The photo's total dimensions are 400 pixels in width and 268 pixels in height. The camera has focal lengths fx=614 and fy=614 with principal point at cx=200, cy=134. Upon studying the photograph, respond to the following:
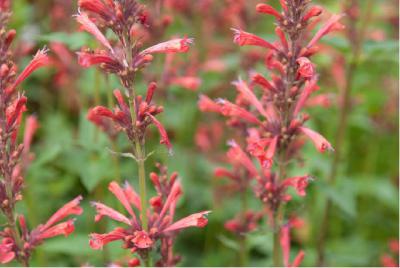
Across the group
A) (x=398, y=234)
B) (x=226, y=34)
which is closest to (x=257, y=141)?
(x=398, y=234)

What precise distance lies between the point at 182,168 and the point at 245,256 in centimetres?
159

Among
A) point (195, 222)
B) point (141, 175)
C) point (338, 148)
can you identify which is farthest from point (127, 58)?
point (338, 148)

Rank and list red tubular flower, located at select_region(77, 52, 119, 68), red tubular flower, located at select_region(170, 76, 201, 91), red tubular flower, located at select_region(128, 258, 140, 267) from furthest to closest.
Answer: red tubular flower, located at select_region(170, 76, 201, 91)
red tubular flower, located at select_region(128, 258, 140, 267)
red tubular flower, located at select_region(77, 52, 119, 68)

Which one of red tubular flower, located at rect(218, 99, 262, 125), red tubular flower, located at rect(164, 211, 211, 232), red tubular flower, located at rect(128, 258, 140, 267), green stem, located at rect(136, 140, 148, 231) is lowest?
red tubular flower, located at rect(128, 258, 140, 267)

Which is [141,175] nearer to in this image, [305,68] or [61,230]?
[61,230]

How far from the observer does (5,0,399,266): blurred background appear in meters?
5.40

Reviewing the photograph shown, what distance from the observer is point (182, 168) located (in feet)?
20.8

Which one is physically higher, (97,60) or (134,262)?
(97,60)

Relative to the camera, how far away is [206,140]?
6789 millimetres

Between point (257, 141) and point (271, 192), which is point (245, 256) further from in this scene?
point (257, 141)

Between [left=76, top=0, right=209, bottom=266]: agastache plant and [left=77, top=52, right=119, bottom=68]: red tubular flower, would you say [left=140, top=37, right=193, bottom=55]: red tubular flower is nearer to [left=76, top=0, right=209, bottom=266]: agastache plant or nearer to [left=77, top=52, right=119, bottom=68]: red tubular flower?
[left=76, top=0, right=209, bottom=266]: agastache plant

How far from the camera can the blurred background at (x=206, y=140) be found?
5.40 meters

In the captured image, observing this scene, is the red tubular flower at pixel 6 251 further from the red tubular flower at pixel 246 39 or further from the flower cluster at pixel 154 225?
the red tubular flower at pixel 246 39

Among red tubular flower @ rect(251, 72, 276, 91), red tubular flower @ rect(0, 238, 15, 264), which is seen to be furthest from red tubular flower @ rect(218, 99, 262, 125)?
red tubular flower @ rect(0, 238, 15, 264)
